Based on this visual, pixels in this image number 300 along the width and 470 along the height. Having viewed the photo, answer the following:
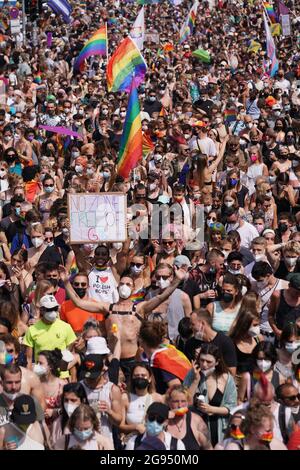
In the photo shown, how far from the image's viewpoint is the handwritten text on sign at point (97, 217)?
10.7 m

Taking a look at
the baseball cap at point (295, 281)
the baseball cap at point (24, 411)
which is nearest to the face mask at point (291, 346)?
the baseball cap at point (295, 281)

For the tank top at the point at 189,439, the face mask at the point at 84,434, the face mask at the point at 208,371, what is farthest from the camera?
the face mask at the point at 208,371

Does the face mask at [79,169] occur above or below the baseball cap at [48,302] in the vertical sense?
above

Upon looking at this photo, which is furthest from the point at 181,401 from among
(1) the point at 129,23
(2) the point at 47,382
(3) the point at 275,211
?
(1) the point at 129,23

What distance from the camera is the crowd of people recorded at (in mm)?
7203

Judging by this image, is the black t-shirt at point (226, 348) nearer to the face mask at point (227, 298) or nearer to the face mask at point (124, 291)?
the face mask at point (227, 298)

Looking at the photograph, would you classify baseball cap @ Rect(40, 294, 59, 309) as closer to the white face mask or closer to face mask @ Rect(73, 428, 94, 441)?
the white face mask

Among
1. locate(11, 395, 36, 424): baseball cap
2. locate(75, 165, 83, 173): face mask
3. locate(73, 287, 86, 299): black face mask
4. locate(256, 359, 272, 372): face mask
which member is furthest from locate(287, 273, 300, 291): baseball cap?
locate(75, 165, 83, 173): face mask

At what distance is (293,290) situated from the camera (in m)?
9.12

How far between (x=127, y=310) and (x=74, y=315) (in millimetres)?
509

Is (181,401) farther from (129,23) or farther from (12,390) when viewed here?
(129,23)

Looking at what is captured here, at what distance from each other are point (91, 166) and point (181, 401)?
766cm

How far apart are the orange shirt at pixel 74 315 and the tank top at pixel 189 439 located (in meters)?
2.17

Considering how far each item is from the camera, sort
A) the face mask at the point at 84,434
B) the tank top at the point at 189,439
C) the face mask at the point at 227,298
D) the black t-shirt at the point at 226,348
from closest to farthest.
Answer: the face mask at the point at 84,434, the tank top at the point at 189,439, the black t-shirt at the point at 226,348, the face mask at the point at 227,298
